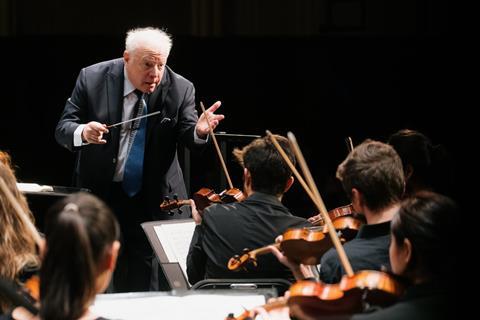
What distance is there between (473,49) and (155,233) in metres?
1.32

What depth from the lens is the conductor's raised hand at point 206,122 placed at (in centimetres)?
329

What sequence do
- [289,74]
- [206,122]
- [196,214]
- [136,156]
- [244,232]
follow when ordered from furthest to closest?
1. [289,74]
2. [136,156]
3. [206,122]
4. [196,214]
5. [244,232]

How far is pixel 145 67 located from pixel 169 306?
62.6 inches

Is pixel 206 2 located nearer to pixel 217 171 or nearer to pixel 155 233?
pixel 217 171

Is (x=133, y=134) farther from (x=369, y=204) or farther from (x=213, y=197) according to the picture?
(x=369, y=204)

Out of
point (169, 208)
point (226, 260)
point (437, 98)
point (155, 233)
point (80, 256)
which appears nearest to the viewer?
point (80, 256)

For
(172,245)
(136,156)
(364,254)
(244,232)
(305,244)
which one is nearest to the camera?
(364,254)

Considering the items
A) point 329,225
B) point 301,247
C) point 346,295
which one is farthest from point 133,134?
point 346,295

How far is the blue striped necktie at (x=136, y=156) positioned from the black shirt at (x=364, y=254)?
55.6 inches

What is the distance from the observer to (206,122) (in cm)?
335

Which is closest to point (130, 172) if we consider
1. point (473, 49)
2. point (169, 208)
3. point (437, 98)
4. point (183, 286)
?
point (169, 208)

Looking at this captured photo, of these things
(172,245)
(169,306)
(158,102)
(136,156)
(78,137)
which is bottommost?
(172,245)

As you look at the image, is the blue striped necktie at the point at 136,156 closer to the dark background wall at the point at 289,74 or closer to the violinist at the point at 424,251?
the dark background wall at the point at 289,74

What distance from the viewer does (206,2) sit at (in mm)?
4844
